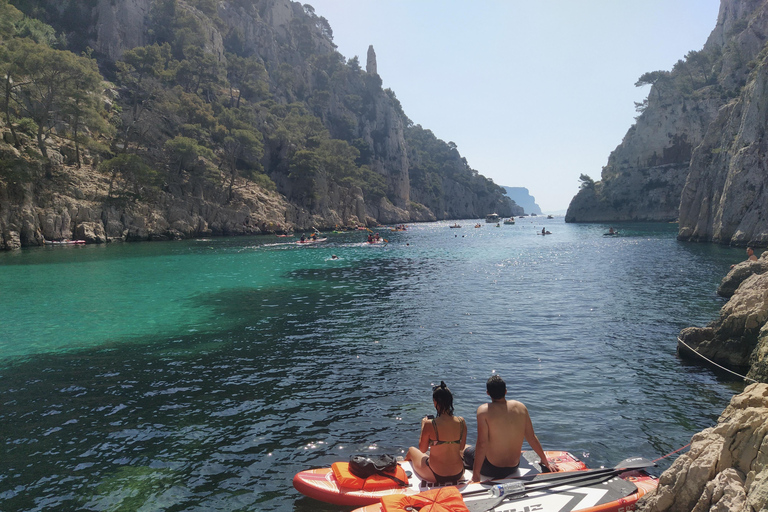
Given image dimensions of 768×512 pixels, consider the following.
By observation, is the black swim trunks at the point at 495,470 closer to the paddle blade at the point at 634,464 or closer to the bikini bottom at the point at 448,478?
the bikini bottom at the point at 448,478

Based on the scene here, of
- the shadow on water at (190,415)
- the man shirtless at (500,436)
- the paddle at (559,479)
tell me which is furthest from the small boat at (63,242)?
the paddle at (559,479)

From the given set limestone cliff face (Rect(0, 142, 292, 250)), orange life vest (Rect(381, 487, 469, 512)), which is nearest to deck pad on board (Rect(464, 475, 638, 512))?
orange life vest (Rect(381, 487, 469, 512))

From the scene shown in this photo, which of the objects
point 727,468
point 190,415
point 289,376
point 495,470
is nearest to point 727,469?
point 727,468

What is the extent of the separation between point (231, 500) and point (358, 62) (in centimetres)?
16216

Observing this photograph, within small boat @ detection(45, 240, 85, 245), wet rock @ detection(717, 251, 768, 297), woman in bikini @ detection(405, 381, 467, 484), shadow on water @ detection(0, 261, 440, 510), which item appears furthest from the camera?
small boat @ detection(45, 240, 85, 245)

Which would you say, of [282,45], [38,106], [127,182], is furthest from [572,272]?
[282,45]

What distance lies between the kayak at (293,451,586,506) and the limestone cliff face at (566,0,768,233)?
55.1m

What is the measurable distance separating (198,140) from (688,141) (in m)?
111

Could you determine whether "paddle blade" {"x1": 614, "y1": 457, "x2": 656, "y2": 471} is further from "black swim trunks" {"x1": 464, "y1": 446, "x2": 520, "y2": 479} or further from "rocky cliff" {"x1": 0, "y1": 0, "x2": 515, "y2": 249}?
"rocky cliff" {"x1": 0, "y1": 0, "x2": 515, "y2": 249}

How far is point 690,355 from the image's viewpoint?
13.4 metres

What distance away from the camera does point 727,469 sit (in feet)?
15.5

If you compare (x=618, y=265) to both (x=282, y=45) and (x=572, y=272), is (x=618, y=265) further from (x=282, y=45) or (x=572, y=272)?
(x=282, y=45)

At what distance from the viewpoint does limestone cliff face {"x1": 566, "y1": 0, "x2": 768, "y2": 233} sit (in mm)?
54281

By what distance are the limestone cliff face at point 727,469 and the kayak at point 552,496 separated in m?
0.56
